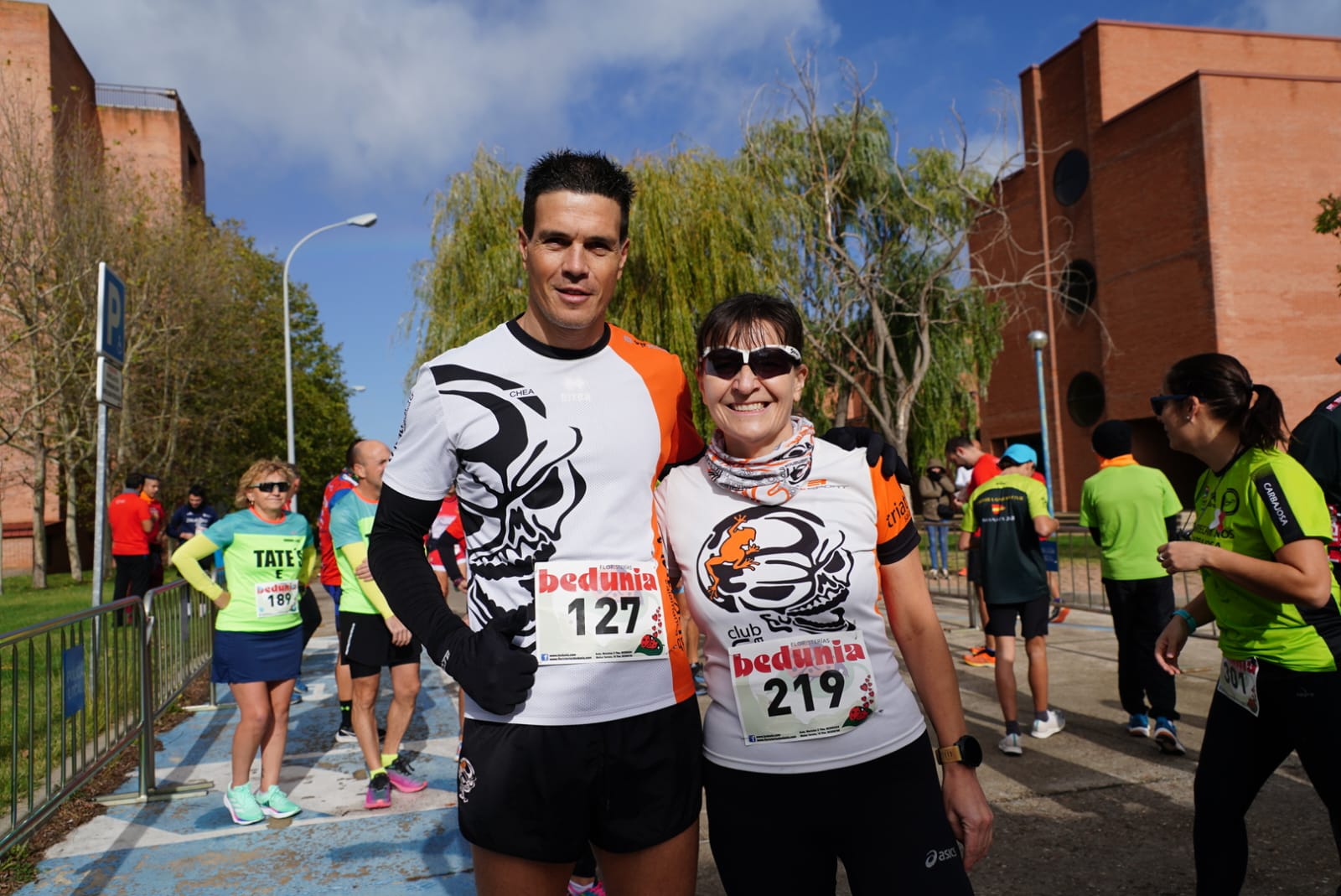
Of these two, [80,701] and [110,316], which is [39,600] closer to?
[110,316]

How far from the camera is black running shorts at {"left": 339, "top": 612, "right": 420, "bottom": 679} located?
5.55 metres

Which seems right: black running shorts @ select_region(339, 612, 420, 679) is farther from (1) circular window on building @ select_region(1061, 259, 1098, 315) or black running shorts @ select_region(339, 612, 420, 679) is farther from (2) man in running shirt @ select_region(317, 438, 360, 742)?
(1) circular window on building @ select_region(1061, 259, 1098, 315)

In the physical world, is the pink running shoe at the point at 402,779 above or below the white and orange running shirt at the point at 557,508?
below

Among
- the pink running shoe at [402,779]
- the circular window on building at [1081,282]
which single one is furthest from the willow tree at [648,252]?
the circular window on building at [1081,282]

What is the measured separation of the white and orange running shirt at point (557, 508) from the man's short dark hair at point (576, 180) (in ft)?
1.11

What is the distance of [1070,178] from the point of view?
31.2 m

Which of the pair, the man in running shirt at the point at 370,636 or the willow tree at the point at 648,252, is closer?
the man in running shirt at the point at 370,636

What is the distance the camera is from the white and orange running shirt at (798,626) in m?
2.01

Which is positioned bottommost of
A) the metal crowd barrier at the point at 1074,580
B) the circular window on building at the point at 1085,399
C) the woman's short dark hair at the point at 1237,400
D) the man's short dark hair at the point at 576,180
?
the metal crowd barrier at the point at 1074,580

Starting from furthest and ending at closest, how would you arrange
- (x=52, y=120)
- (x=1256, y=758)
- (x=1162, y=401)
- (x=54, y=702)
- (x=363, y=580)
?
(x=52, y=120) → (x=363, y=580) → (x=54, y=702) → (x=1162, y=401) → (x=1256, y=758)

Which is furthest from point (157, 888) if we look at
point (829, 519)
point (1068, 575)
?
point (1068, 575)

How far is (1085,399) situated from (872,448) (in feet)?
104

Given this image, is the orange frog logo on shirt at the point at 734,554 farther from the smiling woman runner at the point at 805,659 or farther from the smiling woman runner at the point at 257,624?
the smiling woman runner at the point at 257,624

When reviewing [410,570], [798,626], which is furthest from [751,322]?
[410,570]
